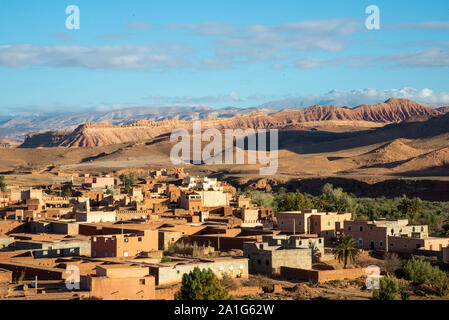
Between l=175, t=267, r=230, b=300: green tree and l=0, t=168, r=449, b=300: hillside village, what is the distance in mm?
1258

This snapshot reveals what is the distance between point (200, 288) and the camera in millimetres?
23781

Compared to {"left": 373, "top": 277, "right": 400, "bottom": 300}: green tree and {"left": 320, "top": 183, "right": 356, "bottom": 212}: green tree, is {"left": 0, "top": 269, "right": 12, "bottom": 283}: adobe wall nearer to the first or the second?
{"left": 373, "top": 277, "right": 400, "bottom": 300}: green tree

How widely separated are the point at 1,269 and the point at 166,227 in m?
11.8

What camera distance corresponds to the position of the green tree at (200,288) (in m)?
23.6

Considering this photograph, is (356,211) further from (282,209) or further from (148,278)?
(148,278)

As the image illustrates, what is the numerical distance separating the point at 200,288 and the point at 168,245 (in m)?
12.5

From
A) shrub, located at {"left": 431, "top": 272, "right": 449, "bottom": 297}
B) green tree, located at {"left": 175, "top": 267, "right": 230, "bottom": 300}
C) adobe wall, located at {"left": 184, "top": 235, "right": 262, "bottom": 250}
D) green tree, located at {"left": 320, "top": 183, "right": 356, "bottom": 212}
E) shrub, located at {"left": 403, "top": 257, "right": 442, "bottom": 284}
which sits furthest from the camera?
green tree, located at {"left": 320, "top": 183, "right": 356, "bottom": 212}

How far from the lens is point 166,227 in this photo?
130 ft

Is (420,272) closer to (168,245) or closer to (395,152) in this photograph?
(168,245)

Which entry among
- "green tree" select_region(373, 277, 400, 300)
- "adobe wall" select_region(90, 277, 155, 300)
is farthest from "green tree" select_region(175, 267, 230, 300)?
"green tree" select_region(373, 277, 400, 300)

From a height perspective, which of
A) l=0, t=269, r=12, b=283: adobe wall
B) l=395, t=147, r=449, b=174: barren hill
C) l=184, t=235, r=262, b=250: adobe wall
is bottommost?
l=0, t=269, r=12, b=283: adobe wall

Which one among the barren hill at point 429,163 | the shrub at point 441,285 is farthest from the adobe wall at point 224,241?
the barren hill at point 429,163

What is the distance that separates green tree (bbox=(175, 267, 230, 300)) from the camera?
23562 mm

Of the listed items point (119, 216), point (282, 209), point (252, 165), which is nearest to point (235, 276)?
point (119, 216)
